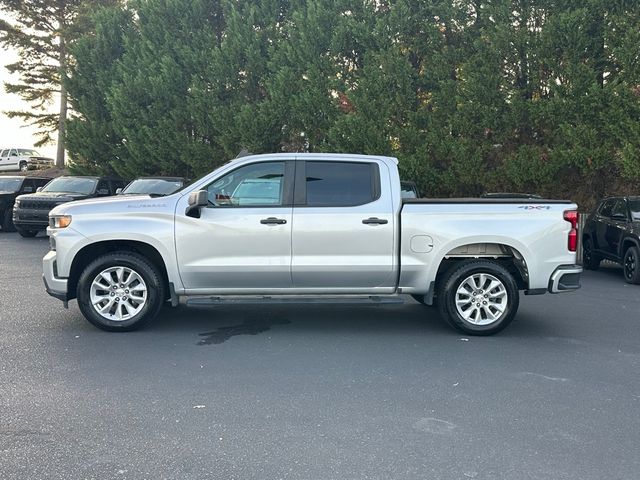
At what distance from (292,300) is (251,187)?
1325 millimetres

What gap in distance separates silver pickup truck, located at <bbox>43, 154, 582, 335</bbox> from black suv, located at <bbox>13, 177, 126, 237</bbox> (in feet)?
31.7

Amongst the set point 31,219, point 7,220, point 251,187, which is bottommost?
point 7,220

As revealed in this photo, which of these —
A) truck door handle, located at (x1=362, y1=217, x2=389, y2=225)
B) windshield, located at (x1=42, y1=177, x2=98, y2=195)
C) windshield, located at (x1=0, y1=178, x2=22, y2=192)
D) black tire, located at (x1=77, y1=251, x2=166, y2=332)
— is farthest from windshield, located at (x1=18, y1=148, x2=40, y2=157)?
truck door handle, located at (x1=362, y1=217, x2=389, y2=225)

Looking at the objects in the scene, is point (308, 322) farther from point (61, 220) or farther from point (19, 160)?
point (19, 160)

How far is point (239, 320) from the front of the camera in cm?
751

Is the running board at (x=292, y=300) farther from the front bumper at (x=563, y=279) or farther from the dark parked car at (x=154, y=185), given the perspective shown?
the dark parked car at (x=154, y=185)

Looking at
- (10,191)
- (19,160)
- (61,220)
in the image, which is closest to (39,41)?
(19,160)

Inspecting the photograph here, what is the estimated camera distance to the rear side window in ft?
22.5

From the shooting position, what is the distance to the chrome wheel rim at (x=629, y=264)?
1074 cm

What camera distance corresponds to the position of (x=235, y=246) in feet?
21.9

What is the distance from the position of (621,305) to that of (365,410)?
5.75 metres

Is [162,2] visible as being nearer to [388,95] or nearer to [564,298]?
[388,95]

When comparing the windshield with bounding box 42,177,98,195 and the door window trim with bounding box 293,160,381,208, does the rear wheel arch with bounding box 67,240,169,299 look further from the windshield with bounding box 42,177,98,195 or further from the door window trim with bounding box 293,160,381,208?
→ the windshield with bounding box 42,177,98,195

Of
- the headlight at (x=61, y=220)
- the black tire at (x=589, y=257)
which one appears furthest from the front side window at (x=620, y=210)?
the headlight at (x=61, y=220)
